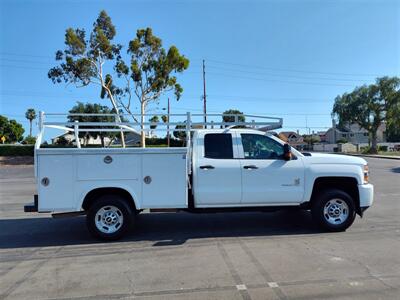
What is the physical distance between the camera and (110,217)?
627 cm

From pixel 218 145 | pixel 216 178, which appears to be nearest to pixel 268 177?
pixel 216 178

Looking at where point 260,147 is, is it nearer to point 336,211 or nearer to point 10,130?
point 336,211

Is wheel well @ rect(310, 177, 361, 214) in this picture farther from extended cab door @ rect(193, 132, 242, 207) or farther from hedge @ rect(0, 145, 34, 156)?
hedge @ rect(0, 145, 34, 156)

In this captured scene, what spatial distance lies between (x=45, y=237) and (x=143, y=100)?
26.0m

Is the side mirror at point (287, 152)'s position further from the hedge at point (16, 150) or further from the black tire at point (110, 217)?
the hedge at point (16, 150)

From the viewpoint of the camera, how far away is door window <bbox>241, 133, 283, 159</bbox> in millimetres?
6641

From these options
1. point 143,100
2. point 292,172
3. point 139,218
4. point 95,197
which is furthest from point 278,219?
point 143,100

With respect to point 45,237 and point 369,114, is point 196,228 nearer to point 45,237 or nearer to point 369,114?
point 45,237

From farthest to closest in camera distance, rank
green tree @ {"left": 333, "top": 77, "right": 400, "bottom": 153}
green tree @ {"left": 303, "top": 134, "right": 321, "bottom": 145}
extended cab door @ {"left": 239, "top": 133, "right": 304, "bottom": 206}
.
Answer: green tree @ {"left": 303, "top": 134, "right": 321, "bottom": 145} → green tree @ {"left": 333, "top": 77, "right": 400, "bottom": 153} → extended cab door @ {"left": 239, "top": 133, "right": 304, "bottom": 206}

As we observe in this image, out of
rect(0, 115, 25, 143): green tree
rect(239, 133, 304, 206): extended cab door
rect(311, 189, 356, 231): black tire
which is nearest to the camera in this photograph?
rect(239, 133, 304, 206): extended cab door

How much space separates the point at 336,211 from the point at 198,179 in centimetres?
282

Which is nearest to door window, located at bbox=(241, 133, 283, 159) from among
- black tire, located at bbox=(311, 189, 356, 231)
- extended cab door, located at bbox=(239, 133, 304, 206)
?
extended cab door, located at bbox=(239, 133, 304, 206)

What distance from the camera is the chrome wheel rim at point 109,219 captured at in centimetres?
621

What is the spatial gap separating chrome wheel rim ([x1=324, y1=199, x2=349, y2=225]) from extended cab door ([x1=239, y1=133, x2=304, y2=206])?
616 mm
